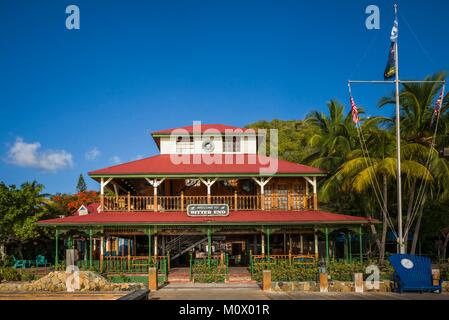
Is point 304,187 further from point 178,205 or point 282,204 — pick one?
point 178,205

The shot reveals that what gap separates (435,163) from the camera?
86.9 ft

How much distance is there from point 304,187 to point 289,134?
2249cm

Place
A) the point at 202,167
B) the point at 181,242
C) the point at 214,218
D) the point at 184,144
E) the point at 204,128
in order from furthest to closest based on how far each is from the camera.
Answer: the point at 204,128
the point at 184,144
the point at 181,242
the point at 202,167
the point at 214,218

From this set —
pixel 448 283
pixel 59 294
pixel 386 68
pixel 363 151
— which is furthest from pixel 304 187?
pixel 59 294

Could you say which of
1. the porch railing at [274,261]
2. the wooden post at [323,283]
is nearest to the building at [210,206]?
the porch railing at [274,261]

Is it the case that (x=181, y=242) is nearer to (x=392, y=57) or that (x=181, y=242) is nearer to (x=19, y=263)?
(x=19, y=263)

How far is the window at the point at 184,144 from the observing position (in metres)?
30.2

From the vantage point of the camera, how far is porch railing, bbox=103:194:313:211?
88.2 ft

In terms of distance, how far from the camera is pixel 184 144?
30.4 m

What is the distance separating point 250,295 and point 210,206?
7.71 metres

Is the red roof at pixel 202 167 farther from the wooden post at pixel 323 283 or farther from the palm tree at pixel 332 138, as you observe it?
the wooden post at pixel 323 283

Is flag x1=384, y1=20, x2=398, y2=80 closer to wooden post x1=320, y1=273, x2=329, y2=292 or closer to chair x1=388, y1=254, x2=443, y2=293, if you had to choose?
chair x1=388, y1=254, x2=443, y2=293

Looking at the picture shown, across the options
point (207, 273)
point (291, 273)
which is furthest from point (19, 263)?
point (291, 273)

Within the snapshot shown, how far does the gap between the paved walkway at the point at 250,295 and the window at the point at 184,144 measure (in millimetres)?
11069
